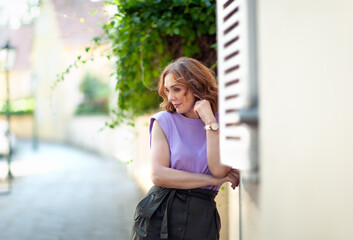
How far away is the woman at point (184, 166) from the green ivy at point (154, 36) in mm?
1418

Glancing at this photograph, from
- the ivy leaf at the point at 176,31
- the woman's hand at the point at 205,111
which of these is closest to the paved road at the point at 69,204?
the ivy leaf at the point at 176,31

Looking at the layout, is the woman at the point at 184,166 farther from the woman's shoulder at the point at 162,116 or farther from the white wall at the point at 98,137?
the white wall at the point at 98,137

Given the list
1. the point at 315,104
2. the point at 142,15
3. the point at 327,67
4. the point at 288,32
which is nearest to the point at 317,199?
the point at 315,104

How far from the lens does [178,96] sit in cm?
257

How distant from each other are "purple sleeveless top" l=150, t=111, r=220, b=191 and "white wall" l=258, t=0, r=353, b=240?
27.3 inches

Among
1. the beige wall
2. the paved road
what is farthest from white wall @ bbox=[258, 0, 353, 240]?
the beige wall

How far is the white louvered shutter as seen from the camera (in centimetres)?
182

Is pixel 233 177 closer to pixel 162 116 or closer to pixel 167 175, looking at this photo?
pixel 167 175

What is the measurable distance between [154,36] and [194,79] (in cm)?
186

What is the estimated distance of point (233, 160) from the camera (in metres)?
2.05

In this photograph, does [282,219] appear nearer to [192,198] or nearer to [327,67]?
[327,67]

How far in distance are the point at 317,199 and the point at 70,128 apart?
86.0 feet

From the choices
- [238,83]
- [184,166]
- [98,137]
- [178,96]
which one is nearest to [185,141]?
[184,166]

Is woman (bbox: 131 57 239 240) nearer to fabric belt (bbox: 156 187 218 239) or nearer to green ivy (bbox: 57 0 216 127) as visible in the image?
fabric belt (bbox: 156 187 218 239)
